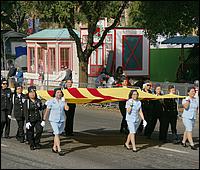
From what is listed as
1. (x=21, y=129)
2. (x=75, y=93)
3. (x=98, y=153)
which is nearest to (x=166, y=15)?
(x=75, y=93)

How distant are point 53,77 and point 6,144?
22169 mm

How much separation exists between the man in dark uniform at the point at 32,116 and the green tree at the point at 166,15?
6125 millimetres

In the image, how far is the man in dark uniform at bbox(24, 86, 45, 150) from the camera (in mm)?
13875

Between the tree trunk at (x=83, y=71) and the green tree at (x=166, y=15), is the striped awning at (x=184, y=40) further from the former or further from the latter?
the green tree at (x=166, y=15)

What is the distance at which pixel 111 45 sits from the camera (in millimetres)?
35188

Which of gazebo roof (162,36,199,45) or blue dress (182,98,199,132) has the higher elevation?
gazebo roof (162,36,199,45)

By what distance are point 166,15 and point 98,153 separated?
30.3 feet

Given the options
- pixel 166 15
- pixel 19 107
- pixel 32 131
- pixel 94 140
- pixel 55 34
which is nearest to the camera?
pixel 32 131

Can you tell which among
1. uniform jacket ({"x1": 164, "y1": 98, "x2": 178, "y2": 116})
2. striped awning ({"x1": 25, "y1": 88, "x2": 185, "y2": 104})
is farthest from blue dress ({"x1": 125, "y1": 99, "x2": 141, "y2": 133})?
uniform jacket ({"x1": 164, "y1": 98, "x2": 178, "y2": 116})

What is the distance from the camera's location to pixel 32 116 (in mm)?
13898

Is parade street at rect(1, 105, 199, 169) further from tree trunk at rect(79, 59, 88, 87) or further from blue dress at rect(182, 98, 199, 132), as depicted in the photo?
tree trunk at rect(79, 59, 88, 87)

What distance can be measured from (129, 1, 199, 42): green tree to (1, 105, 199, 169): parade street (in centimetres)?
431

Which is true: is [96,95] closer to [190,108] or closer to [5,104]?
[5,104]

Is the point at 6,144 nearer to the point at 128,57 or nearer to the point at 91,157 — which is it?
the point at 91,157
